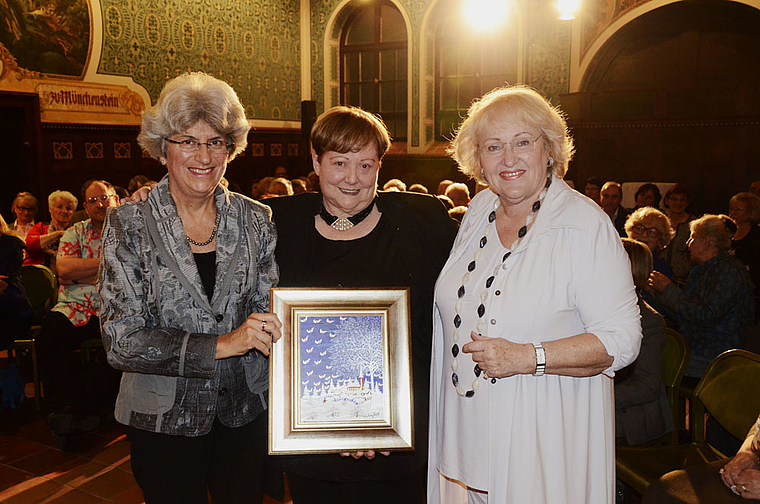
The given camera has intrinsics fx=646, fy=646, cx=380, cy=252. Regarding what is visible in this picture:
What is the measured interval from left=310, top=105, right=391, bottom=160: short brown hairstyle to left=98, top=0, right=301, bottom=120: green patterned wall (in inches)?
385

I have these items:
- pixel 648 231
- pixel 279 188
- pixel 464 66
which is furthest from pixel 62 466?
pixel 464 66

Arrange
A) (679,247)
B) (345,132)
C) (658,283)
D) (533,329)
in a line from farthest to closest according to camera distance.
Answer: (679,247) → (658,283) → (345,132) → (533,329)

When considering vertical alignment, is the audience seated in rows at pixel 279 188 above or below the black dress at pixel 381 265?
above

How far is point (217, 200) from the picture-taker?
2326 mm

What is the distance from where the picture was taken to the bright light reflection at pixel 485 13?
42.3 feet

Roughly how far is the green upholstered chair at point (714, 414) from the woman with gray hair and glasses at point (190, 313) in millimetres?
1902

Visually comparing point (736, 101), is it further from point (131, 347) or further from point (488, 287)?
point (131, 347)

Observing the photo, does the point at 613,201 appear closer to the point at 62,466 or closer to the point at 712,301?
the point at 712,301

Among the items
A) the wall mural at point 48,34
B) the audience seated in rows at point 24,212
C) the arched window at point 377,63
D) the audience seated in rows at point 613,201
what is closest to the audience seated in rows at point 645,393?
the audience seated in rows at point 613,201

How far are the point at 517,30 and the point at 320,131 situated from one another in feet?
37.4

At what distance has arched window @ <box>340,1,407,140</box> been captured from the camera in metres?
14.3

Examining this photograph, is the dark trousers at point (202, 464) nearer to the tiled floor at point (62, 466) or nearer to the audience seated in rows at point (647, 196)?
the tiled floor at point (62, 466)

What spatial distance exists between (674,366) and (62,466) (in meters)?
4.16

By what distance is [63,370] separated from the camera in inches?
206
